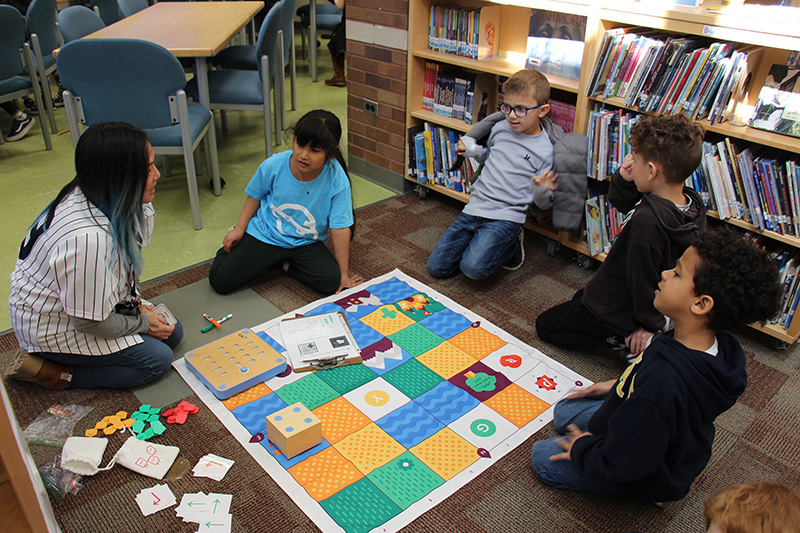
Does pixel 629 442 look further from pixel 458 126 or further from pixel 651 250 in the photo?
pixel 458 126

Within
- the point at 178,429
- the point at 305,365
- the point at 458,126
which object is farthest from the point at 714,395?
the point at 458,126

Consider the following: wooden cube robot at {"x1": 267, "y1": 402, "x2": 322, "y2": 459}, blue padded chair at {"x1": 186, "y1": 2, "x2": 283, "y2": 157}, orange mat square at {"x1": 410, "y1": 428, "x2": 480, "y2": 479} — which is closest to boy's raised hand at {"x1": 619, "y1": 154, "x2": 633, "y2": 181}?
orange mat square at {"x1": 410, "y1": 428, "x2": 480, "y2": 479}

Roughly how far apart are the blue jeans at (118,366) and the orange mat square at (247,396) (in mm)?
261

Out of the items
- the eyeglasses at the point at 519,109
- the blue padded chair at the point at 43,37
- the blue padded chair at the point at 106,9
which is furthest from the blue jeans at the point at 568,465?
Result: the blue padded chair at the point at 106,9

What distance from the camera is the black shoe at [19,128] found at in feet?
12.7

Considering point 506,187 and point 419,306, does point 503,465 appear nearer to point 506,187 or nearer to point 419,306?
point 419,306

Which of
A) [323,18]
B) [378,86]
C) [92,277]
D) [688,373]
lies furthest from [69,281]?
[323,18]

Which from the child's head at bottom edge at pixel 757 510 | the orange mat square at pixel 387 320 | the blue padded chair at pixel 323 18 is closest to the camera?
the child's head at bottom edge at pixel 757 510

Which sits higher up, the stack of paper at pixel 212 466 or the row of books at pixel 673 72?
the row of books at pixel 673 72

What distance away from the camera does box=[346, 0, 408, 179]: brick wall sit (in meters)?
3.10

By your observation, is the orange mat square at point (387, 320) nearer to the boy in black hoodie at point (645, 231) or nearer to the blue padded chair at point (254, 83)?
the boy in black hoodie at point (645, 231)

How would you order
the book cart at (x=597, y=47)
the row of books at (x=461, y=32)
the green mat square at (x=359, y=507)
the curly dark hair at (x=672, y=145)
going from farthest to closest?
the row of books at (x=461, y=32)
the book cart at (x=597, y=47)
the curly dark hair at (x=672, y=145)
the green mat square at (x=359, y=507)

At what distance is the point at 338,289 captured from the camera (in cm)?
246

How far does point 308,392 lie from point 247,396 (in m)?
0.19
